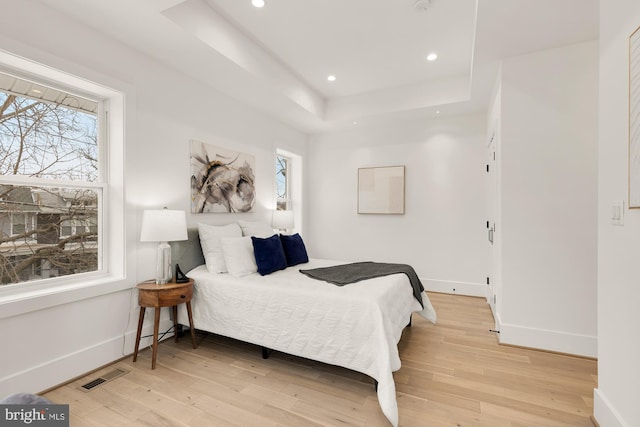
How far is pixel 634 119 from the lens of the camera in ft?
4.60

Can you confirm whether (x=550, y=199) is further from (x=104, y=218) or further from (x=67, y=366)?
(x=67, y=366)

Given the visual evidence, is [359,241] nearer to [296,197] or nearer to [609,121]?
[296,197]

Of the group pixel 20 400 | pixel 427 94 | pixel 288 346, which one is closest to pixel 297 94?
pixel 427 94

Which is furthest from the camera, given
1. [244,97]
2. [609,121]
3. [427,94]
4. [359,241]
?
[359,241]

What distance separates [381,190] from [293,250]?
2181 mm

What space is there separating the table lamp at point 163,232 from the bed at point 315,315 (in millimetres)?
326

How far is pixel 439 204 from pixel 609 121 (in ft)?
9.88

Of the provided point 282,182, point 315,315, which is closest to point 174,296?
point 315,315

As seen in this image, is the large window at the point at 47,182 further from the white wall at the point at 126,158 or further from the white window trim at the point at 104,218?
the white wall at the point at 126,158

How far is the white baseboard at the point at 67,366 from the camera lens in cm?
197

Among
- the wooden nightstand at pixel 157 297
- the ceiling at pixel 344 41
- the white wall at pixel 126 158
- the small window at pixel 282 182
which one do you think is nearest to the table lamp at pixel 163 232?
the wooden nightstand at pixel 157 297

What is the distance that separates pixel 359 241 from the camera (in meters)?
5.16

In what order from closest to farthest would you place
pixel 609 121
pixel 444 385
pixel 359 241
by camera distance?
pixel 609 121
pixel 444 385
pixel 359 241

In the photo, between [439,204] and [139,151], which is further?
[439,204]
